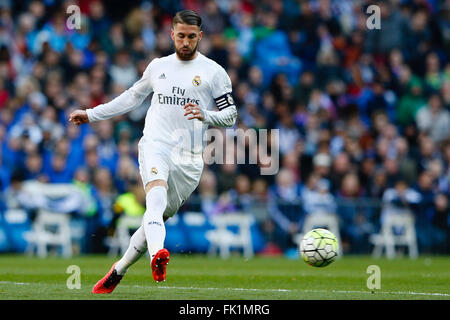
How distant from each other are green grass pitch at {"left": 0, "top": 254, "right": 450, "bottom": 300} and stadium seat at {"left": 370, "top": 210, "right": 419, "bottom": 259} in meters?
1.52

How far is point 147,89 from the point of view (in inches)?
390

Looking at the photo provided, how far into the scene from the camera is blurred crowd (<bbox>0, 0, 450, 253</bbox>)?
1870cm

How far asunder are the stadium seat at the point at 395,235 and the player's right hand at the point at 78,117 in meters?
10.5

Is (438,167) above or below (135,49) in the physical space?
below

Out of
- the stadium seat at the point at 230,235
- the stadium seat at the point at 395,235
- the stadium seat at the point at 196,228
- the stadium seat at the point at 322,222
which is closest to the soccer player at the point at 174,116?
the stadium seat at the point at 196,228

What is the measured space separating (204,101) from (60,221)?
898 centimetres

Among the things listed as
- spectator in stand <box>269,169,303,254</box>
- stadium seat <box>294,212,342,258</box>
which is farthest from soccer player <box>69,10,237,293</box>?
stadium seat <box>294,212,342,258</box>

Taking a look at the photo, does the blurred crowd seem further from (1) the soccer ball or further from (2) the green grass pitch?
(1) the soccer ball

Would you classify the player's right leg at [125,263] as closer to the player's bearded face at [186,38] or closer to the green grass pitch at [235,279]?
the green grass pitch at [235,279]

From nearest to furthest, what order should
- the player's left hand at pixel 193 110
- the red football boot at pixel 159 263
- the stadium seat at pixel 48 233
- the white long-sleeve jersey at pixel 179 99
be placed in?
1. the red football boot at pixel 159 263
2. the player's left hand at pixel 193 110
3. the white long-sleeve jersey at pixel 179 99
4. the stadium seat at pixel 48 233

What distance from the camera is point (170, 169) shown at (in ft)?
31.3

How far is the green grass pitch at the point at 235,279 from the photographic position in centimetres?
946
